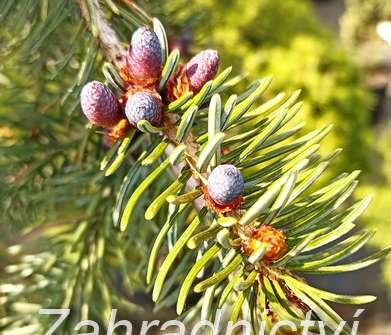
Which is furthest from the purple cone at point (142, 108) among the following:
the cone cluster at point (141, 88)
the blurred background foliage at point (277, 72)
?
the blurred background foliage at point (277, 72)

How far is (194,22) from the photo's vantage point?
521mm

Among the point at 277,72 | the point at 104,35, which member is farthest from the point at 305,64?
the point at 104,35

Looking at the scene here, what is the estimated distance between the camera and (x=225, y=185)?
23 centimetres

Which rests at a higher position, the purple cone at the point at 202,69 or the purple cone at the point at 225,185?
the purple cone at the point at 202,69

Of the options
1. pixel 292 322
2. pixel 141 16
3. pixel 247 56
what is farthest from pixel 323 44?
pixel 292 322

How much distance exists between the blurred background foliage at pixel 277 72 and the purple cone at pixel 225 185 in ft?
0.52

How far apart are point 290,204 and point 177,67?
0.10 metres

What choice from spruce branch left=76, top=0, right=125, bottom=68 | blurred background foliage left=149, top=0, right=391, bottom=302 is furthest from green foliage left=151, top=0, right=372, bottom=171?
spruce branch left=76, top=0, right=125, bottom=68

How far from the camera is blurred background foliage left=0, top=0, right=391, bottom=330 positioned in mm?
461

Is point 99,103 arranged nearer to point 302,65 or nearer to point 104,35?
point 104,35

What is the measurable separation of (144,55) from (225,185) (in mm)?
80

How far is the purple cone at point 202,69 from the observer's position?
28 cm

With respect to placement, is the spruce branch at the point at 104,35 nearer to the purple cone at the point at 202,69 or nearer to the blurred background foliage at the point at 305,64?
the purple cone at the point at 202,69

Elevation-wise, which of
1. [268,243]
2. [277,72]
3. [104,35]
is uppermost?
[277,72]
